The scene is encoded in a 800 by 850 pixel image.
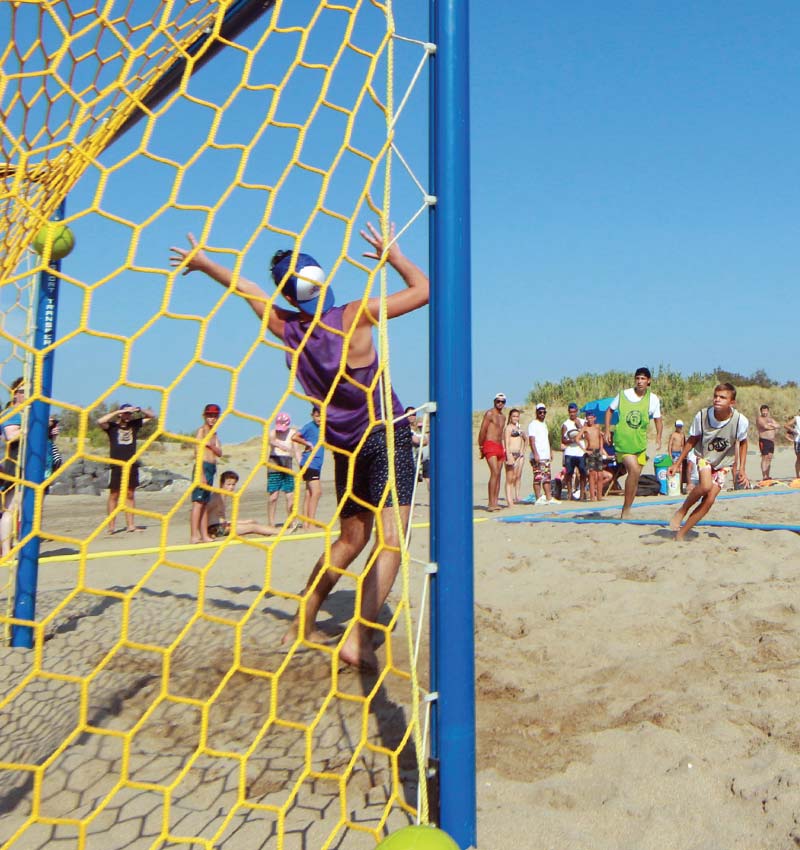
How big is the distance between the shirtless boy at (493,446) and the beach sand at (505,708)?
191 inches

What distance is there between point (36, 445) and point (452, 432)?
97.4 inches

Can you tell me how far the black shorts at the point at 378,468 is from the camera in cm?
302

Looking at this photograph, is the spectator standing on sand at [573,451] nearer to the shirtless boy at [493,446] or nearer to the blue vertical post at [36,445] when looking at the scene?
the shirtless boy at [493,446]

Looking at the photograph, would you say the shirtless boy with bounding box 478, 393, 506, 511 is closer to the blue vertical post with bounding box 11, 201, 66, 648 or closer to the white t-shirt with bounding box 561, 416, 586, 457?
the white t-shirt with bounding box 561, 416, 586, 457

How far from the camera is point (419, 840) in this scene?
1.63 meters

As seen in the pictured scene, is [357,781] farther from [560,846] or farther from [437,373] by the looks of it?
[437,373]

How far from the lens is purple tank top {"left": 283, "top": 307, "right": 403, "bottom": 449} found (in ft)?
9.56

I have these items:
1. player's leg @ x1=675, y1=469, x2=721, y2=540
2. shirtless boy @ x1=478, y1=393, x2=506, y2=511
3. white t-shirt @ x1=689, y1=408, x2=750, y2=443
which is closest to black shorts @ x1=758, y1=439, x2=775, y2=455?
shirtless boy @ x1=478, y1=393, x2=506, y2=511

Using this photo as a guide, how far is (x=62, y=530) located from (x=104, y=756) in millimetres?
7055

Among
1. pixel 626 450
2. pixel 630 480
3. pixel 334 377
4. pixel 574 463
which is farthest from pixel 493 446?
pixel 334 377

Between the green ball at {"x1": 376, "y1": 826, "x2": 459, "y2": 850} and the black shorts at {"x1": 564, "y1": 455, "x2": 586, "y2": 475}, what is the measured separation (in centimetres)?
965

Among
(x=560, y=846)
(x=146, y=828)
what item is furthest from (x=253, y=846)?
(x=560, y=846)

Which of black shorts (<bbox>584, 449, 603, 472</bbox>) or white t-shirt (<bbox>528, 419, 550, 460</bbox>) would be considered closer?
white t-shirt (<bbox>528, 419, 550, 460</bbox>)

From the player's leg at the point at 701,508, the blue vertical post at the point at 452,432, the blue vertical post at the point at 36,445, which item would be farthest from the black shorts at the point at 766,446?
the blue vertical post at the point at 452,432
